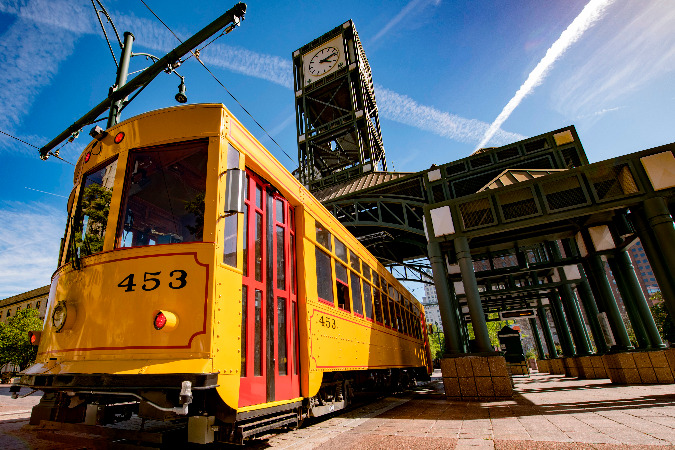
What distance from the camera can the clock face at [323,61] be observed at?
2169cm

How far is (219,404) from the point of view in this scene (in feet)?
8.56

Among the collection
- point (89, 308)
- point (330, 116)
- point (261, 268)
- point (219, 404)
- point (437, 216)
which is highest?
point (330, 116)

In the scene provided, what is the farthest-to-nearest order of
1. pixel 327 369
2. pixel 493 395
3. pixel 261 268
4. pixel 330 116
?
1. pixel 330 116
2. pixel 493 395
3. pixel 327 369
4. pixel 261 268

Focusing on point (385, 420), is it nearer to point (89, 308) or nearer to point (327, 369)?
point (327, 369)

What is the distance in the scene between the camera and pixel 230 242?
3.00 metres

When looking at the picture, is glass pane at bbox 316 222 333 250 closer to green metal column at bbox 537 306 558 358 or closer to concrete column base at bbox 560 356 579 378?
concrete column base at bbox 560 356 579 378

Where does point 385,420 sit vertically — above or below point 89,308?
below

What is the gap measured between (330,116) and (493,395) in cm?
1914

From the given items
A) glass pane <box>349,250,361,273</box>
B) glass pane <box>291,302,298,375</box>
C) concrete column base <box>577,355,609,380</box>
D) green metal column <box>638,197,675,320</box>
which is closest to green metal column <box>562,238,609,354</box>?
concrete column base <box>577,355,609,380</box>

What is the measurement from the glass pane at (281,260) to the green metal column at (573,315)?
10.6m

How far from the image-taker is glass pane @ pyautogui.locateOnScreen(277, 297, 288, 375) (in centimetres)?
340

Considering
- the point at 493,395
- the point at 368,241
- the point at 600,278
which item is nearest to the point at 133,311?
the point at 493,395

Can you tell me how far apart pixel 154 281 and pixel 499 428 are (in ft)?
12.8

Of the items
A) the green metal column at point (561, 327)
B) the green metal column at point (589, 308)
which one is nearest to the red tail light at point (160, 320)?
the green metal column at point (589, 308)
